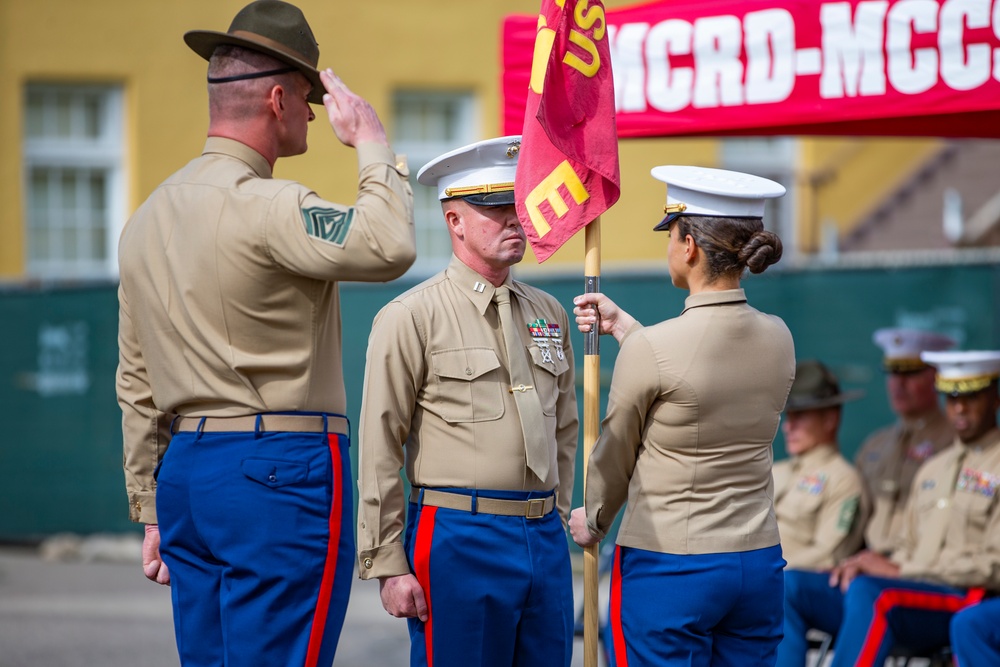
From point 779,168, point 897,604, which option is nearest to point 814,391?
point 897,604

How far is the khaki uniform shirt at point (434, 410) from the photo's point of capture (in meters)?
3.51

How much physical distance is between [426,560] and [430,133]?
10.4 meters

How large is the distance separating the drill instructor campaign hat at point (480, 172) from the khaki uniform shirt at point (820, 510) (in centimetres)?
256

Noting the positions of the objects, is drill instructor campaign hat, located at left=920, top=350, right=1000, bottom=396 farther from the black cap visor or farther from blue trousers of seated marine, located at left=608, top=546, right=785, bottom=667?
the black cap visor

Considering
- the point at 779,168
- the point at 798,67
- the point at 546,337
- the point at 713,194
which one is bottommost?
the point at 546,337

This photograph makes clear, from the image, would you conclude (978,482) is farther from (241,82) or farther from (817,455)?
(241,82)

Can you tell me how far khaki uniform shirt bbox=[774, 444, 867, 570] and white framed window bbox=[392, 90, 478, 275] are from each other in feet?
26.1

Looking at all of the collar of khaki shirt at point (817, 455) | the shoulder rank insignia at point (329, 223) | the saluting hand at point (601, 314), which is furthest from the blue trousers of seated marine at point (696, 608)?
the collar of khaki shirt at point (817, 455)

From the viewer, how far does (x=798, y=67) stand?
4668mm

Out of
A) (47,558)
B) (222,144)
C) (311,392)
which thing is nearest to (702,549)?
(311,392)

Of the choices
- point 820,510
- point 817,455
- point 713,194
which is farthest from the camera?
point 817,455

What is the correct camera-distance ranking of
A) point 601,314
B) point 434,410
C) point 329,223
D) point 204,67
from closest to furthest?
point 329,223, point 434,410, point 601,314, point 204,67

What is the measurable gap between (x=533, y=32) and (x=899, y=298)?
4088 millimetres

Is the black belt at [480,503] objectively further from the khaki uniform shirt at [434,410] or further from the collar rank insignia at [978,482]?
the collar rank insignia at [978,482]
